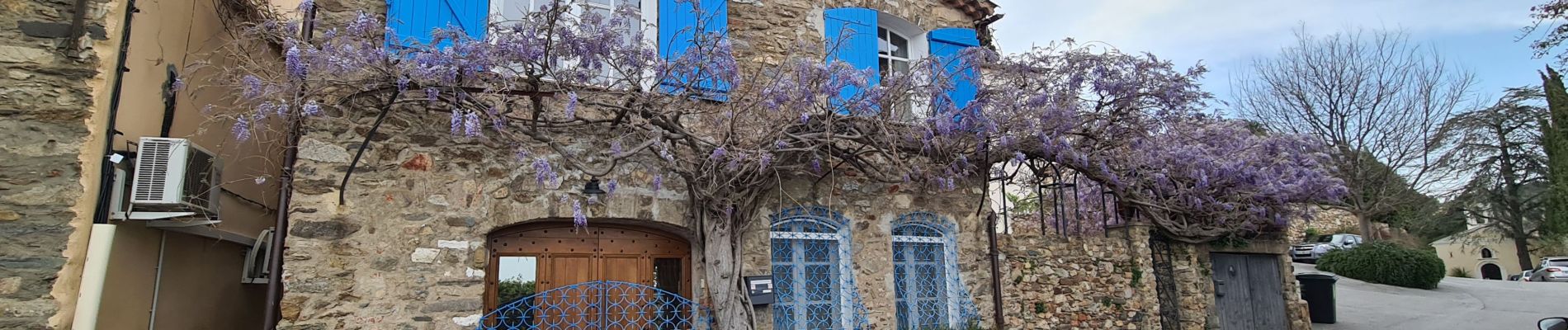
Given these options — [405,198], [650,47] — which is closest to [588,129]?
[650,47]

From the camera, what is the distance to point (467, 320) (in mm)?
4977

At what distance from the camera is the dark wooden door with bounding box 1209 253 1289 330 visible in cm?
890

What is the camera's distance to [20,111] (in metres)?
3.90

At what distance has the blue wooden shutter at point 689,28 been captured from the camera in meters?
5.59

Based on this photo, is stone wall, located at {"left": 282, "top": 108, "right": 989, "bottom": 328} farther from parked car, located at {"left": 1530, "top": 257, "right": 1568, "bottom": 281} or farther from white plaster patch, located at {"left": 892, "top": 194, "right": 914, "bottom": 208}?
parked car, located at {"left": 1530, "top": 257, "right": 1568, "bottom": 281}

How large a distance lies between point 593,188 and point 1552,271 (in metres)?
27.3

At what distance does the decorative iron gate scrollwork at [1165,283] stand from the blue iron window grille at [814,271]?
3.81 metres

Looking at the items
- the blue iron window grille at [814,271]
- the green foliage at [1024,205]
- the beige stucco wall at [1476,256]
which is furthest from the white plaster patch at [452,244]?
the beige stucco wall at [1476,256]

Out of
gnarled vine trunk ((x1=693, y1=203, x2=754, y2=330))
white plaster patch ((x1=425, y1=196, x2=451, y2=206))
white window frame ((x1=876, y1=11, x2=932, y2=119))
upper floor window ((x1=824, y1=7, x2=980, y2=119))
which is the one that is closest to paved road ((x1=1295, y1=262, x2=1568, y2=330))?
upper floor window ((x1=824, y1=7, x2=980, y2=119))

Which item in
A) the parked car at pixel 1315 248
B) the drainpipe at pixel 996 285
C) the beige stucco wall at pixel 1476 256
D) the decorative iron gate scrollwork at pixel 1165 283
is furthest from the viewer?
the beige stucco wall at pixel 1476 256

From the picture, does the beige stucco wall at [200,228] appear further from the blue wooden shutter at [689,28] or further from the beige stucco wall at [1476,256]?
the beige stucco wall at [1476,256]

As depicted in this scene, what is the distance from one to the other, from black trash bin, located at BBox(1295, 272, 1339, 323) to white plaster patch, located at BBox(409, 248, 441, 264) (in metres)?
10.6

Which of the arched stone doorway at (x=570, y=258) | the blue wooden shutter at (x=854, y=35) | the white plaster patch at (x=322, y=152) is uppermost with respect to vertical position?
the blue wooden shutter at (x=854, y=35)

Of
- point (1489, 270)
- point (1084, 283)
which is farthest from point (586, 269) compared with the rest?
point (1489, 270)
